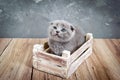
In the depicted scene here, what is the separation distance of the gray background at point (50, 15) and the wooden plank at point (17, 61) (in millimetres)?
128

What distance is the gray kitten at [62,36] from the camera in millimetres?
1419

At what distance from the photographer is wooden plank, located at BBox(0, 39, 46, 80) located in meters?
1.48

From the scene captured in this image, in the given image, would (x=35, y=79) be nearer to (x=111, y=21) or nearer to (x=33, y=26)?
(x=33, y=26)

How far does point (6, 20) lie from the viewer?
212cm

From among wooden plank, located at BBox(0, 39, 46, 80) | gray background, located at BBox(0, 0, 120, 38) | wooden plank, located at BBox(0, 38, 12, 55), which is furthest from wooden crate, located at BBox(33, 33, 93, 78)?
gray background, located at BBox(0, 0, 120, 38)

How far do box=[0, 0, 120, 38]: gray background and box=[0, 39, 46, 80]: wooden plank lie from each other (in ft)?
0.42

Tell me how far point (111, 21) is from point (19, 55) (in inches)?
38.2

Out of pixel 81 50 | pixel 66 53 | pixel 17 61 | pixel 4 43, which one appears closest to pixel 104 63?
pixel 81 50

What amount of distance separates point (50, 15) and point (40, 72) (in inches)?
29.7

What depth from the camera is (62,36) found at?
1.42 meters

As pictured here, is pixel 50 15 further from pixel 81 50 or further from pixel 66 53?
pixel 66 53

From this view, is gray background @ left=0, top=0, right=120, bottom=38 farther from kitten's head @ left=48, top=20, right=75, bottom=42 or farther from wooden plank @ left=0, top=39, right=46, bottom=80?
kitten's head @ left=48, top=20, right=75, bottom=42

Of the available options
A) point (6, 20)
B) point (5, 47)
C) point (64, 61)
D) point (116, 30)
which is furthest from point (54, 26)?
point (116, 30)

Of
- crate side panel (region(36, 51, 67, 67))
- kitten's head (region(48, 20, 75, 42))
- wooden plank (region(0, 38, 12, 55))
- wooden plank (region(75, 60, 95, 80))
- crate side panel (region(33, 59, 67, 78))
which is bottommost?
wooden plank (region(0, 38, 12, 55))
